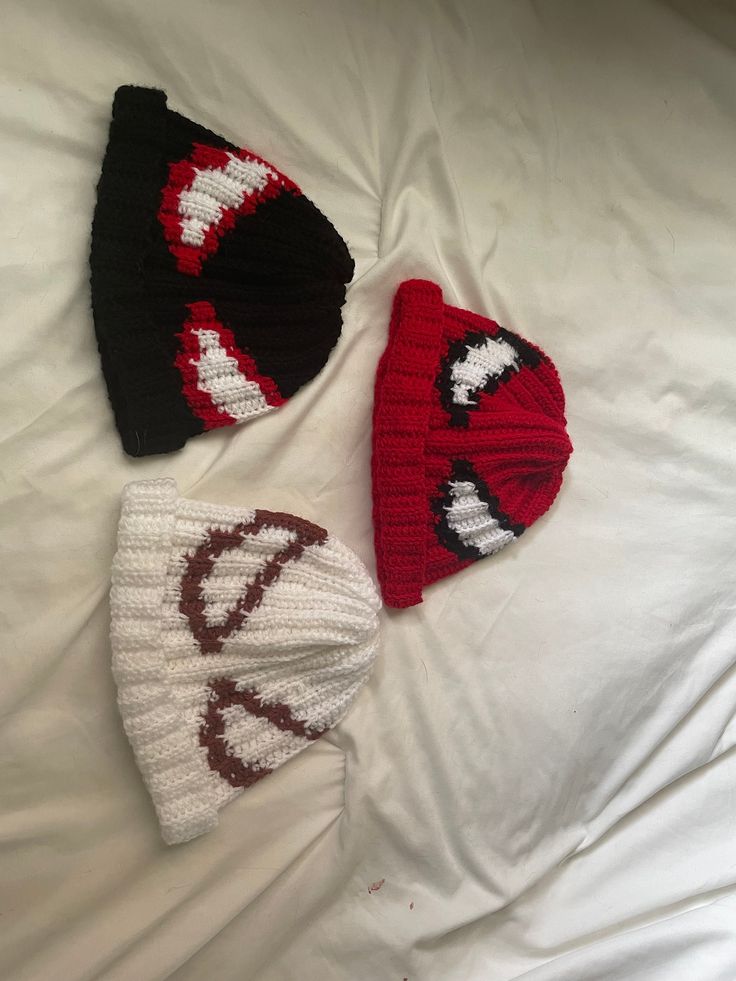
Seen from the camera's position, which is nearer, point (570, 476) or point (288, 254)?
point (288, 254)

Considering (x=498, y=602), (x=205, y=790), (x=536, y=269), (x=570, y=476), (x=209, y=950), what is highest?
(x=536, y=269)

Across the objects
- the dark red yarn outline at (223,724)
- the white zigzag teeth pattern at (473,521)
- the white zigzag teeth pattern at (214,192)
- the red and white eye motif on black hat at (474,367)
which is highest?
the white zigzag teeth pattern at (214,192)

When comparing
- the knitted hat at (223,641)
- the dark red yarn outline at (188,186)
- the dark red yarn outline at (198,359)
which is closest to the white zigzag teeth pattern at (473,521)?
the knitted hat at (223,641)

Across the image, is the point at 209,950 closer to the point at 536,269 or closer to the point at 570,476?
the point at 570,476

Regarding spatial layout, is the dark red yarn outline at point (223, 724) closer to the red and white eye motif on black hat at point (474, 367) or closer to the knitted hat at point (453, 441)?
the knitted hat at point (453, 441)

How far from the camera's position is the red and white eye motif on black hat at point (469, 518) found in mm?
783

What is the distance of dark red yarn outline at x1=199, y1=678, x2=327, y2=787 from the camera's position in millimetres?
718

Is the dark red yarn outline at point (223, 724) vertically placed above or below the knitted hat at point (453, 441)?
below

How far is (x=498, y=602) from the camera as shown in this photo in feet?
2.64

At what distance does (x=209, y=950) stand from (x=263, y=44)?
87 cm

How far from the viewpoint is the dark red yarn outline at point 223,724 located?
0.72 meters

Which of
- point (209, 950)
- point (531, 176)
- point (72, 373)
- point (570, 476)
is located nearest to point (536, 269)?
point (531, 176)

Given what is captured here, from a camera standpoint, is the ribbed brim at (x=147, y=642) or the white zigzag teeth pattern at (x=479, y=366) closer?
the ribbed brim at (x=147, y=642)

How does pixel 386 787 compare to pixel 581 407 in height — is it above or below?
below
